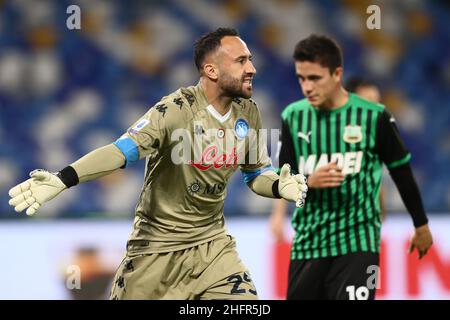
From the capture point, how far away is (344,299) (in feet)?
15.0

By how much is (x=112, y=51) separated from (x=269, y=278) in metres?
2.37

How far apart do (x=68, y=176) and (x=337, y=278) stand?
5.60 feet

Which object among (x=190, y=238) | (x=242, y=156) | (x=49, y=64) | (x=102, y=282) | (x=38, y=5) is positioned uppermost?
(x=38, y=5)

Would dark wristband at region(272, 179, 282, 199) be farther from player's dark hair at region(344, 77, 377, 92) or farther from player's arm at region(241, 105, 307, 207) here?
player's dark hair at region(344, 77, 377, 92)

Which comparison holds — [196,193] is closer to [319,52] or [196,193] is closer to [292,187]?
[292,187]

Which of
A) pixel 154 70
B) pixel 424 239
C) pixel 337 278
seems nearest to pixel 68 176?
pixel 337 278

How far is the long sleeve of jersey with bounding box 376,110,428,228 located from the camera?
4.72m

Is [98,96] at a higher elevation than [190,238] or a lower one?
higher

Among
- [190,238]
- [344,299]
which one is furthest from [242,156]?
[344,299]

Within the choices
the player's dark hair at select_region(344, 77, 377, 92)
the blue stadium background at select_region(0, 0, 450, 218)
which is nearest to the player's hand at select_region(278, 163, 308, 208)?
the player's dark hair at select_region(344, 77, 377, 92)

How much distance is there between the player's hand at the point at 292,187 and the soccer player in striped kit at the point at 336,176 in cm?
68

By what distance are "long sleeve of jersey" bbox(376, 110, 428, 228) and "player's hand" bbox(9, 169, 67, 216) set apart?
75.6 inches
